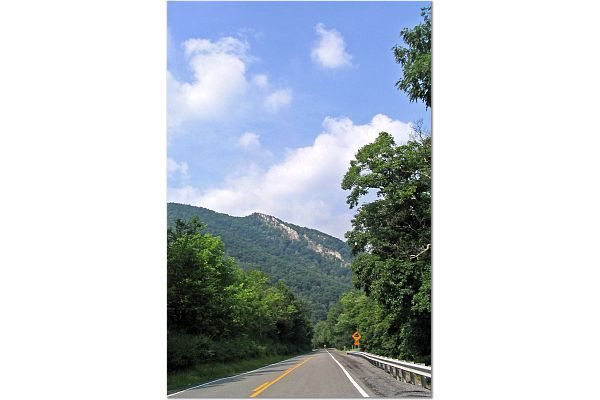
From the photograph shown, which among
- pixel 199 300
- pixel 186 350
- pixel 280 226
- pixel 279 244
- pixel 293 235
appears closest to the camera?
pixel 280 226

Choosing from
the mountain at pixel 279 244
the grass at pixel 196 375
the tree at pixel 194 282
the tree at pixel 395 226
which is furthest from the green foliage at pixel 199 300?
the tree at pixel 395 226

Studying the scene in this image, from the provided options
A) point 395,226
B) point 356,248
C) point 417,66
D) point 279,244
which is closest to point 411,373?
point 279,244

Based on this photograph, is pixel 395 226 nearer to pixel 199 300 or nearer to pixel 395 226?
pixel 395 226

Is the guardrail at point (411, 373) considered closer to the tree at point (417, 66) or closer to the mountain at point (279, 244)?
the mountain at point (279, 244)

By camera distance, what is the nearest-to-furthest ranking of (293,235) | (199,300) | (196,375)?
1. (293,235)
2. (196,375)
3. (199,300)

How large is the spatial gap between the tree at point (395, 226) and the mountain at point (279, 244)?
112cm

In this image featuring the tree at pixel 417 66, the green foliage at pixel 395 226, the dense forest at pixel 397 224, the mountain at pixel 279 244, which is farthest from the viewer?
the green foliage at pixel 395 226

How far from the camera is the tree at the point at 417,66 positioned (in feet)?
38.1

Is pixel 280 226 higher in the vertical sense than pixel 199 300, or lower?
higher

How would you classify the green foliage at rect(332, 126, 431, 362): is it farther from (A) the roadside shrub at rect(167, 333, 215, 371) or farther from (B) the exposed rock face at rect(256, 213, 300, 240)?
(A) the roadside shrub at rect(167, 333, 215, 371)

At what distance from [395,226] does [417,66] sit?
6.27m

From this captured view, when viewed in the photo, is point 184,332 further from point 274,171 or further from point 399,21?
point 399,21

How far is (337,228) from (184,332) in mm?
8634

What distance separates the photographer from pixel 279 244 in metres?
15.1
